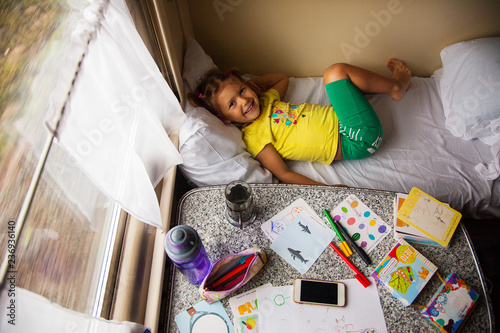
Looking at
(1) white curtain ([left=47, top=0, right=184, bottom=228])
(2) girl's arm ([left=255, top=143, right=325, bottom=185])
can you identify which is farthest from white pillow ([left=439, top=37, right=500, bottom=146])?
(1) white curtain ([left=47, top=0, right=184, bottom=228])

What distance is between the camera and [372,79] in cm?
148

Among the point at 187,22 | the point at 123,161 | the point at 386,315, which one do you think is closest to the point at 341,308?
the point at 386,315

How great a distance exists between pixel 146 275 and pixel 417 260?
816 millimetres

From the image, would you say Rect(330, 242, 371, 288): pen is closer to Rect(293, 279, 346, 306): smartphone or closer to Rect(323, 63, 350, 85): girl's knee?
Rect(293, 279, 346, 306): smartphone

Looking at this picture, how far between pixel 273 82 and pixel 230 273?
3.61 feet

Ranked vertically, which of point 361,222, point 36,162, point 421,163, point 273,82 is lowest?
point 421,163

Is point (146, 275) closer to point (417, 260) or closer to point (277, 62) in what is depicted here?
point (417, 260)

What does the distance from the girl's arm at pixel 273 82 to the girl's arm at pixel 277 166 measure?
378mm

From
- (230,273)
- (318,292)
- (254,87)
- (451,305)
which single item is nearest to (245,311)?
(230,273)

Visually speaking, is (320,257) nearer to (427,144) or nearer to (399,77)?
(427,144)

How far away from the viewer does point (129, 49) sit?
746mm

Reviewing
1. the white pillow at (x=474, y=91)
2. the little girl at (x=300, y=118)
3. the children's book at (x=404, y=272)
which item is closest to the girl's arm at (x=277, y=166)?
the little girl at (x=300, y=118)

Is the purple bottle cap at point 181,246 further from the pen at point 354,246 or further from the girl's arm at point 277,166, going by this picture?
the girl's arm at point 277,166

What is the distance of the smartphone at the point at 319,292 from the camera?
82cm
